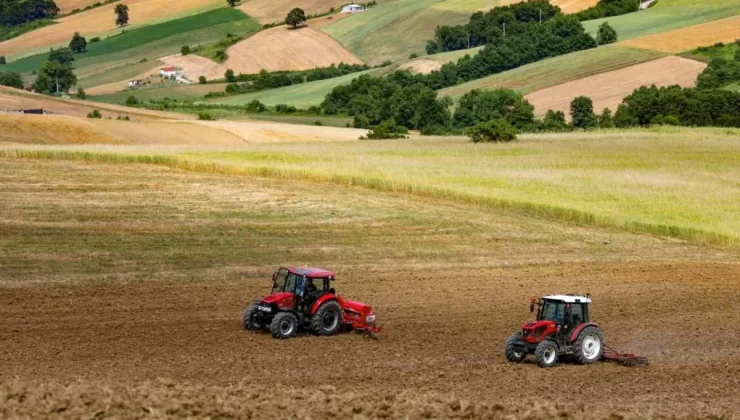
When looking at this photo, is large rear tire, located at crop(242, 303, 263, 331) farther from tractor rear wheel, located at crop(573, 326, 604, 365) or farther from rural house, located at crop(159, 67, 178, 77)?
rural house, located at crop(159, 67, 178, 77)

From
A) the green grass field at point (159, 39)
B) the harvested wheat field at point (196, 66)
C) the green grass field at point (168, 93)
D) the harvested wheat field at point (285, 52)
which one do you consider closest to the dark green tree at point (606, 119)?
the green grass field at point (168, 93)

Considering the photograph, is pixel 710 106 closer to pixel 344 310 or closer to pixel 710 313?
pixel 710 313

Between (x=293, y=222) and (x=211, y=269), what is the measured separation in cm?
872

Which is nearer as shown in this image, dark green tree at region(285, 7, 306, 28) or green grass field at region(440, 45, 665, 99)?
green grass field at region(440, 45, 665, 99)

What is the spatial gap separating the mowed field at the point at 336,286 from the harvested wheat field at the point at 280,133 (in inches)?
906

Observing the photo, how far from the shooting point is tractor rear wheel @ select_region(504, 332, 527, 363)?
2103 centimetres

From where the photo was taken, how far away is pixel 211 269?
30.5m

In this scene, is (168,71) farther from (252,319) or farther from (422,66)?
(252,319)

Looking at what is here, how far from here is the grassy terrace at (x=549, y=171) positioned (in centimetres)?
4375

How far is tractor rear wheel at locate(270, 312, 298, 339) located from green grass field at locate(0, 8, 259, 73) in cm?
13409

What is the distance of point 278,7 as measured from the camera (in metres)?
176

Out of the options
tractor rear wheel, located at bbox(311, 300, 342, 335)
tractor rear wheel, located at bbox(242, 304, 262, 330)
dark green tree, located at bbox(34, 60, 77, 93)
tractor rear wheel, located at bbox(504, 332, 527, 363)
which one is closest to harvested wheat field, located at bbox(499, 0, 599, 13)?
dark green tree, located at bbox(34, 60, 77, 93)

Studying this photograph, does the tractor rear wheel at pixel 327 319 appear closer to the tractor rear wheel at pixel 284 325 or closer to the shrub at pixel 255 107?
the tractor rear wheel at pixel 284 325

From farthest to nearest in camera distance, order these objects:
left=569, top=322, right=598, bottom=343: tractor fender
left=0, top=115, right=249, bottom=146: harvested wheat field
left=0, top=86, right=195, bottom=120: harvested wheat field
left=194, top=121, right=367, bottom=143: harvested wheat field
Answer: left=0, top=86, right=195, bottom=120: harvested wheat field < left=194, top=121, right=367, bottom=143: harvested wheat field < left=0, top=115, right=249, bottom=146: harvested wheat field < left=569, top=322, right=598, bottom=343: tractor fender
